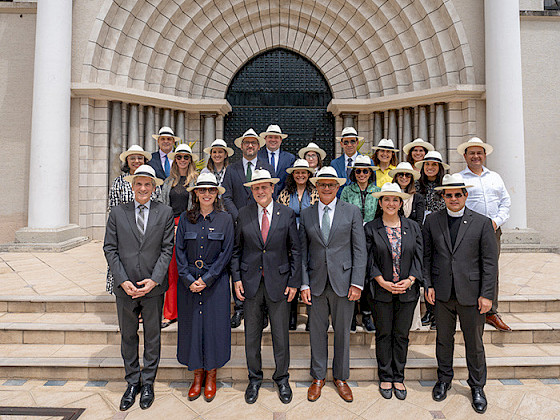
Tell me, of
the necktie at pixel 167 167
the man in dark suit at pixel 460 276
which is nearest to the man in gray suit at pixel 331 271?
the man in dark suit at pixel 460 276

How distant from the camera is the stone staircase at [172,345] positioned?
318 centimetres

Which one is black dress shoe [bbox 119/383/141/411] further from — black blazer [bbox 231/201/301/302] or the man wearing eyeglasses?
the man wearing eyeglasses

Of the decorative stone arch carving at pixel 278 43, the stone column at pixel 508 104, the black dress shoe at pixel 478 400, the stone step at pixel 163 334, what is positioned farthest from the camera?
the decorative stone arch carving at pixel 278 43

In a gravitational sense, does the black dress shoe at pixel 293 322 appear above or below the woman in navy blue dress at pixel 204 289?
below

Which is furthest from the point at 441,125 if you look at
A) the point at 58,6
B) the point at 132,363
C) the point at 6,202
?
the point at 6,202

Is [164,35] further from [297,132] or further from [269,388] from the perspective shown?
[269,388]

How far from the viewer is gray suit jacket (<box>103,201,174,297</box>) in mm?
2775

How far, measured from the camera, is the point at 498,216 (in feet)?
11.5

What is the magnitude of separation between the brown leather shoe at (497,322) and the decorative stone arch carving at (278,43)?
5.79 metres

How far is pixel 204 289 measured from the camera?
2.87m

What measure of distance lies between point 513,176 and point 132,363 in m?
7.54

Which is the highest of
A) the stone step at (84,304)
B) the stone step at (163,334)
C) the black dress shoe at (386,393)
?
the stone step at (84,304)

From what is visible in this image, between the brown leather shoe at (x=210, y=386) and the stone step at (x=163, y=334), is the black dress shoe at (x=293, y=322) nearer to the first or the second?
the stone step at (x=163, y=334)

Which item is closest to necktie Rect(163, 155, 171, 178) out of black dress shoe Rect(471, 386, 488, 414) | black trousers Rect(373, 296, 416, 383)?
black trousers Rect(373, 296, 416, 383)
